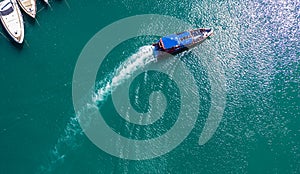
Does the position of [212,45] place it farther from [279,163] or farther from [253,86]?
[279,163]

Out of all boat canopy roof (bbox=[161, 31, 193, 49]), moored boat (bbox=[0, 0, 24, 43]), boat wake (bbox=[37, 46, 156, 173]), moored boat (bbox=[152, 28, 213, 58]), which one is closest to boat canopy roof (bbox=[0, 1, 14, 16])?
moored boat (bbox=[0, 0, 24, 43])

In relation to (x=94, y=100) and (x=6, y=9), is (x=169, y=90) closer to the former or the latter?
(x=94, y=100)

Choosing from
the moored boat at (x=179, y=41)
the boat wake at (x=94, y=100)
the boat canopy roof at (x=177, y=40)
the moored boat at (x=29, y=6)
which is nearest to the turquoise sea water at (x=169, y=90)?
the boat wake at (x=94, y=100)

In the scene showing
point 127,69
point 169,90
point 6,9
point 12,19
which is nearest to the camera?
point 169,90

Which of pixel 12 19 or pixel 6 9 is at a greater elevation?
pixel 6 9

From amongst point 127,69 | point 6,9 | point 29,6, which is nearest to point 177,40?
point 127,69

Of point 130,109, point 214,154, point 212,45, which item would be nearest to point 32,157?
point 130,109
